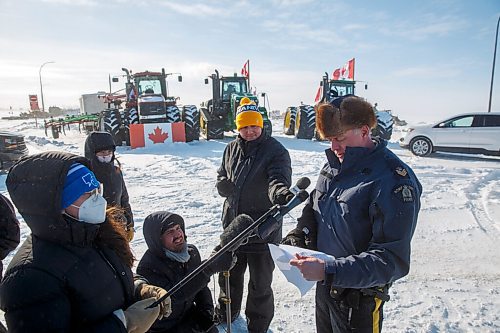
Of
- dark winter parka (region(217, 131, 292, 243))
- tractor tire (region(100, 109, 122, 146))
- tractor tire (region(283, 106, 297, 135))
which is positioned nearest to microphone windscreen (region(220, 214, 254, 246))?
dark winter parka (region(217, 131, 292, 243))

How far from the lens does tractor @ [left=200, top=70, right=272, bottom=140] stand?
51.9 feet

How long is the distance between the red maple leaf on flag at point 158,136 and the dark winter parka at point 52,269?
41.4 feet

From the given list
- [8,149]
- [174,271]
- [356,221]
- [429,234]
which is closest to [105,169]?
[174,271]

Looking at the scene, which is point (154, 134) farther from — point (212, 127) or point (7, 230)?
point (7, 230)

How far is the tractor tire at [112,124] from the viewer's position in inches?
561

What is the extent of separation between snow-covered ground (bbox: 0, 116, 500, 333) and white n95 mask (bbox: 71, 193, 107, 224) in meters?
2.05

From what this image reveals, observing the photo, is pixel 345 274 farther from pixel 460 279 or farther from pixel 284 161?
pixel 460 279

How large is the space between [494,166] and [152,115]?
1195cm

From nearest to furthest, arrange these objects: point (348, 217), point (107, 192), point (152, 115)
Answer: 1. point (348, 217)
2. point (107, 192)
3. point (152, 115)

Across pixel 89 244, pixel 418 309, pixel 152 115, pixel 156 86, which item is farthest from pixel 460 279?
pixel 156 86

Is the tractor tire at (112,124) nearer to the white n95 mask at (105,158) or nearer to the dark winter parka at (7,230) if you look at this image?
the white n95 mask at (105,158)

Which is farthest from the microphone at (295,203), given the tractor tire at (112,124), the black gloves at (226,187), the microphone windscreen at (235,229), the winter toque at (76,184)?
the tractor tire at (112,124)

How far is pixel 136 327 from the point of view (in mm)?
1524

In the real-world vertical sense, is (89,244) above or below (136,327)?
above
